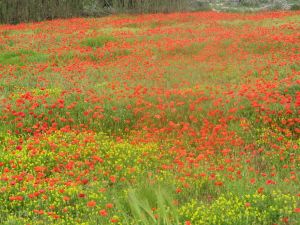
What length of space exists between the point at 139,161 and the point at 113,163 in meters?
0.48

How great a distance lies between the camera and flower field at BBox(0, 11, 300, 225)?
5922 millimetres

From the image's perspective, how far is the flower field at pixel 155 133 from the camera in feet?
19.4

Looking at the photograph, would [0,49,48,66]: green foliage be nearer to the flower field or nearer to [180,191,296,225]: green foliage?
the flower field

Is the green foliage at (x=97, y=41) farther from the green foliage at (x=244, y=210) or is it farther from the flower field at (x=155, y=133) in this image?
the green foliage at (x=244, y=210)

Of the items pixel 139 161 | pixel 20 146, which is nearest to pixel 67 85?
pixel 20 146

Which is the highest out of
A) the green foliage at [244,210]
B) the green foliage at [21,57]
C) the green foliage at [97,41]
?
the green foliage at [97,41]

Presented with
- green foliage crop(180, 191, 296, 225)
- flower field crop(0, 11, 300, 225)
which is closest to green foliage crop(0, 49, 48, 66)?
flower field crop(0, 11, 300, 225)

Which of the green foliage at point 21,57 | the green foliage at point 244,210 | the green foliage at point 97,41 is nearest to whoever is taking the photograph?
the green foliage at point 244,210

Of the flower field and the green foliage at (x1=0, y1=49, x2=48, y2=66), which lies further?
the green foliage at (x1=0, y1=49, x2=48, y2=66)

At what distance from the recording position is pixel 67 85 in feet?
43.8

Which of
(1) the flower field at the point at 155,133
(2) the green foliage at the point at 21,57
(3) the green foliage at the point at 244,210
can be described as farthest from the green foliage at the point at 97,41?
(3) the green foliage at the point at 244,210

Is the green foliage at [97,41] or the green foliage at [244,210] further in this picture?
the green foliage at [97,41]

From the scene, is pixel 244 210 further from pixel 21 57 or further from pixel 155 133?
pixel 21 57

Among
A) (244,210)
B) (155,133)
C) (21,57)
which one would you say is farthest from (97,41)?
(244,210)
